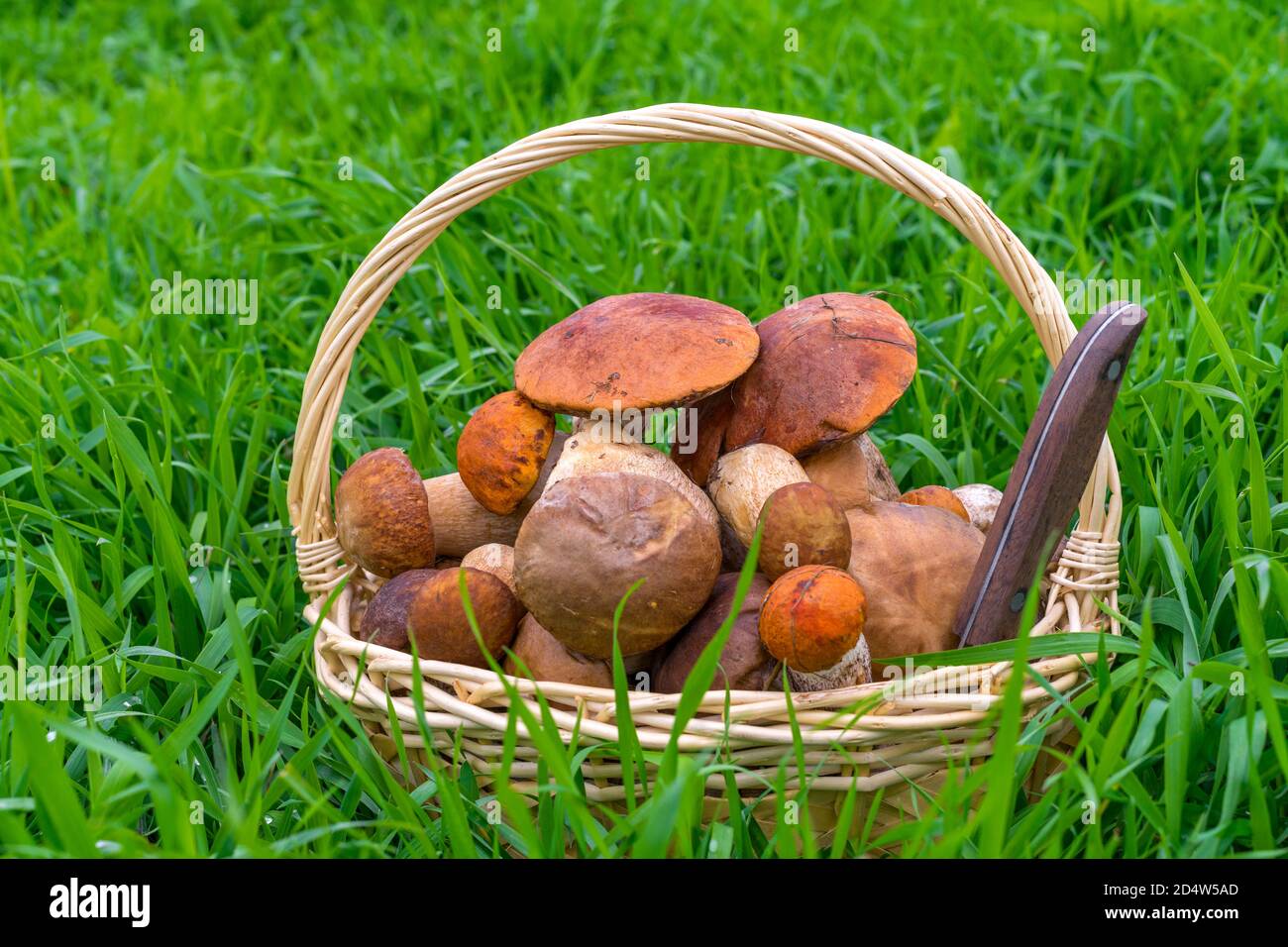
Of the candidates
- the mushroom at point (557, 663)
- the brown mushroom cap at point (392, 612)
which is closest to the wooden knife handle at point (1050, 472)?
the mushroom at point (557, 663)

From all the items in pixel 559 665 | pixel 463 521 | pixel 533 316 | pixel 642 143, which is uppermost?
pixel 642 143

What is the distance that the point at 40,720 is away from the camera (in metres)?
1.24

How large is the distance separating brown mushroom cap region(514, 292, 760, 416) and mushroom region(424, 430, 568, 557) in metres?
0.17

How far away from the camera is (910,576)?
1613 mm

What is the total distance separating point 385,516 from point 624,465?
396mm

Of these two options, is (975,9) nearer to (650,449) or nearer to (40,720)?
(650,449)

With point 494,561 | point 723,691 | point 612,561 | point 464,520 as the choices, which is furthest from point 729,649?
point 464,520

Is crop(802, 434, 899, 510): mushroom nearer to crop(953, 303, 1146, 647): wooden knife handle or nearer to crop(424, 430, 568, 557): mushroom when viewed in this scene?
crop(953, 303, 1146, 647): wooden knife handle

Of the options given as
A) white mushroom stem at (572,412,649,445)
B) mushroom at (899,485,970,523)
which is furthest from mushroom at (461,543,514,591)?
mushroom at (899,485,970,523)

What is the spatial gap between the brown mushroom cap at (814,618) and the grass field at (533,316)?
0.71ft

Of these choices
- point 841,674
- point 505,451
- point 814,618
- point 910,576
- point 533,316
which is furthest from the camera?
point 533,316

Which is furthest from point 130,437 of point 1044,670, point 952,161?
point 952,161

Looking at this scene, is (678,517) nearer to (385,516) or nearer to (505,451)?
(505,451)
